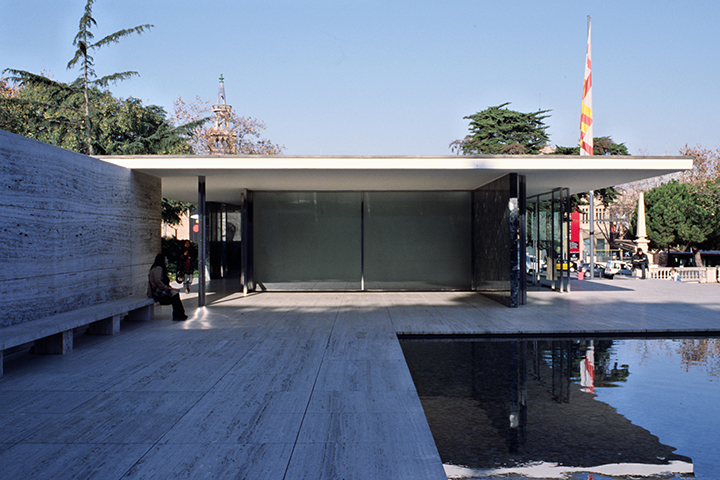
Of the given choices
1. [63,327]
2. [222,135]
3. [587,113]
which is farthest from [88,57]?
[587,113]

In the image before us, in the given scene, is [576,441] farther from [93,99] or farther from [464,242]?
[93,99]

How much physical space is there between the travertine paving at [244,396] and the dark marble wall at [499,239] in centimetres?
119

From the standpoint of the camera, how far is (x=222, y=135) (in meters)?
33.8

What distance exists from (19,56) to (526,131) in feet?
85.3

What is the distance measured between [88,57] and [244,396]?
19053mm

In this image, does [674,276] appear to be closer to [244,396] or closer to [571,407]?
[571,407]

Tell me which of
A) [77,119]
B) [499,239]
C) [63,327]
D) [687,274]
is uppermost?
[77,119]

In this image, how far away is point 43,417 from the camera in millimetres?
4371

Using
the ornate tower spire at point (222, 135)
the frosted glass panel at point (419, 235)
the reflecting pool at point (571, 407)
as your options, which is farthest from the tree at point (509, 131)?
the reflecting pool at point (571, 407)

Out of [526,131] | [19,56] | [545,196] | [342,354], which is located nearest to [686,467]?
[342,354]

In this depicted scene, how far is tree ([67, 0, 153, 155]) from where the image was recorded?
1938 cm

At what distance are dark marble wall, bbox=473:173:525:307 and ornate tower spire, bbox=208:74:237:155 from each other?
2372cm

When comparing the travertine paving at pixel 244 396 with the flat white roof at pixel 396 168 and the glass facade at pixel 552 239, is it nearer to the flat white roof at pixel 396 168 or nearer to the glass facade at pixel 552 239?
the flat white roof at pixel 396 168

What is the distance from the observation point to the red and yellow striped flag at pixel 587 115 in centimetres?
1783
